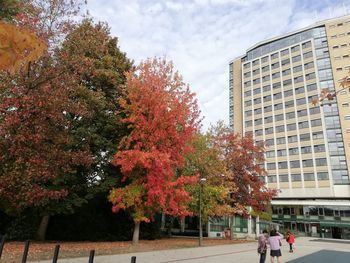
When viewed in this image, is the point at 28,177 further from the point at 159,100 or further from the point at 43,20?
the point at 159,100

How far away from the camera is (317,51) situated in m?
73.6

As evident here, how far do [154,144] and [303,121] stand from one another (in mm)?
59458

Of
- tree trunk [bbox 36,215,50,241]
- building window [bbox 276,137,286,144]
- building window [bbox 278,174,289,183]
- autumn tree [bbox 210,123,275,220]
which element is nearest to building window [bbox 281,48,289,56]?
building window [bbox 276,137,286,144]

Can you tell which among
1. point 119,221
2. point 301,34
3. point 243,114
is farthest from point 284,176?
point 119,221

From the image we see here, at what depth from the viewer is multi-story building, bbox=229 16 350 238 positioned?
203 ft

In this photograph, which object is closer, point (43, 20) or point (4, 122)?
point (4, 122)

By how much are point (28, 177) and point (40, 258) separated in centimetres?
Answer: 329

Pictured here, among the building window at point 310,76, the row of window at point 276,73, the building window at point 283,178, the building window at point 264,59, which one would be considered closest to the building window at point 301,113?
the building window at point 310,76

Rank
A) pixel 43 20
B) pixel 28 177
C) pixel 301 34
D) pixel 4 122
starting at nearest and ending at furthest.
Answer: pixel 4 122
pixel 28 177
pixel 43 20
pixel 301 34

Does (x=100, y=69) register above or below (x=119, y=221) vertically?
above

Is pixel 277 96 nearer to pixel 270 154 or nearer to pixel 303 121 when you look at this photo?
pixel 303 121

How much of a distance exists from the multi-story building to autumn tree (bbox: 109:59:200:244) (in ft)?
159

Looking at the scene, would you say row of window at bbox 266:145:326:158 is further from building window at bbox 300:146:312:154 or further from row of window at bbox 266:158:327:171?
row of window at bbox 266:158:327:171

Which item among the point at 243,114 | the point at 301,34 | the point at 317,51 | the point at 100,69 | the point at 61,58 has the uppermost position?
the point at 301,34
